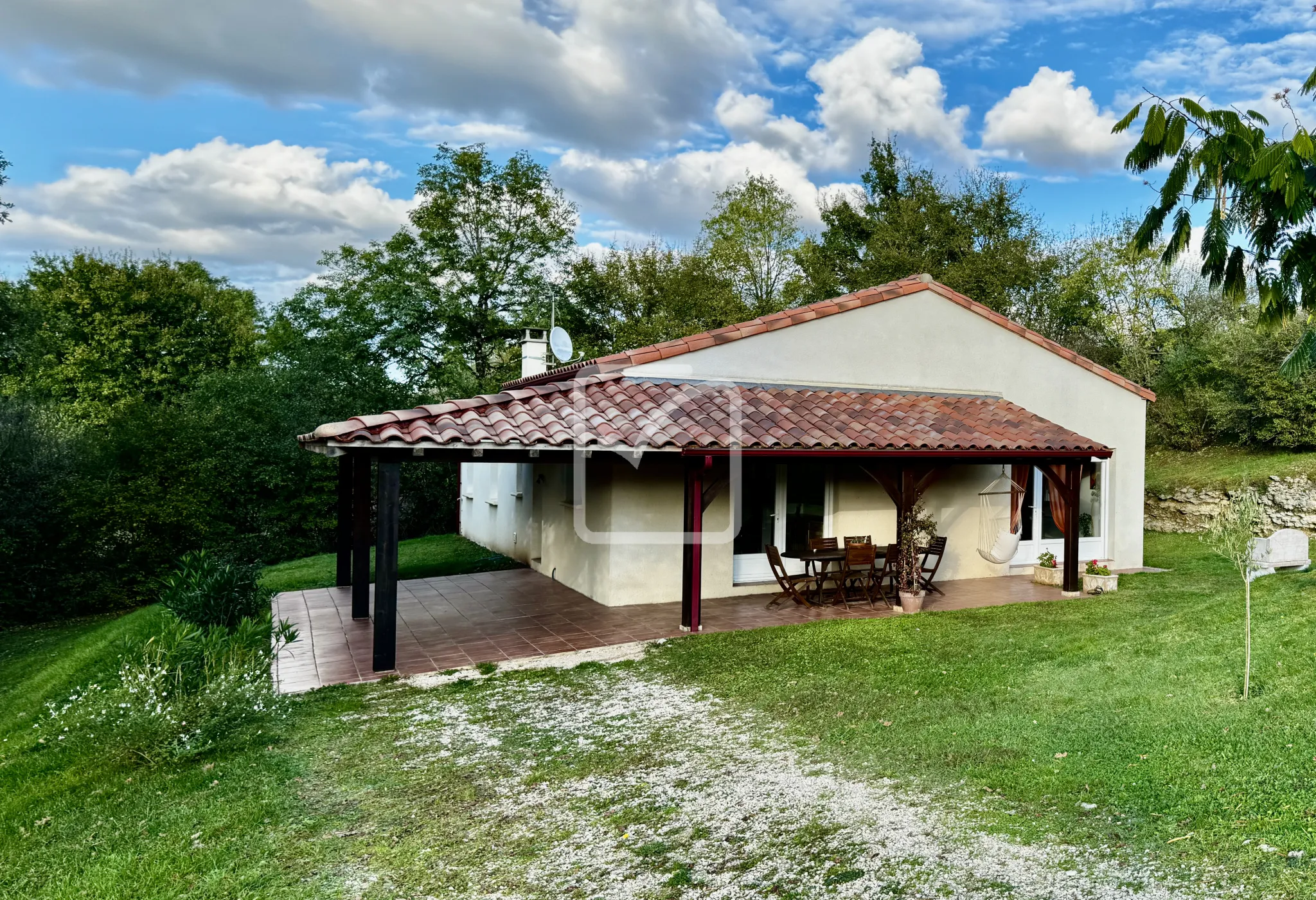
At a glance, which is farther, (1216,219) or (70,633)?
(70,633)

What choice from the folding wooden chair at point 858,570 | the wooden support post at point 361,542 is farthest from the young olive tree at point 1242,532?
the wooden support post at point 361,542

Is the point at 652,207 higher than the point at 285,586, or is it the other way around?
the point at 652,207

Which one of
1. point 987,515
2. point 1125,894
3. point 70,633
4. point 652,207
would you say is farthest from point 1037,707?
point 652,207

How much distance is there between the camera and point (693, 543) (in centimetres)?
885

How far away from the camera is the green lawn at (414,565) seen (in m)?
13.4

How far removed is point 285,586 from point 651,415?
25.8 feet

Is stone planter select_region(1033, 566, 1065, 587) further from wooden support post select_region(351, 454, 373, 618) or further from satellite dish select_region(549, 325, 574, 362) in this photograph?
wooden support post select_region(351, 454, 373, 618)

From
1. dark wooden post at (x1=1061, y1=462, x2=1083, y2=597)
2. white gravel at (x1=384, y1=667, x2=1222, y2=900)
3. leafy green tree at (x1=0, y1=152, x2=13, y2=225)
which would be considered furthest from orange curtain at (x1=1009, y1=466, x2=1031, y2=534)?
leafy green tree at (x1=0, y1=152, x2=13, y2=225)

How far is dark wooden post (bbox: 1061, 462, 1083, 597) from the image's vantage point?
1130 centimetres

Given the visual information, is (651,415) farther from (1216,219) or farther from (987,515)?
(987,515)

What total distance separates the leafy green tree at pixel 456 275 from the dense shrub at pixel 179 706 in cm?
1995

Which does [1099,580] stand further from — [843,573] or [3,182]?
[3,182]

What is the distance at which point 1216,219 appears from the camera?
647cm

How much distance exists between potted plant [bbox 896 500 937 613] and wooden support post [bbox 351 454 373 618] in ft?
24.4
